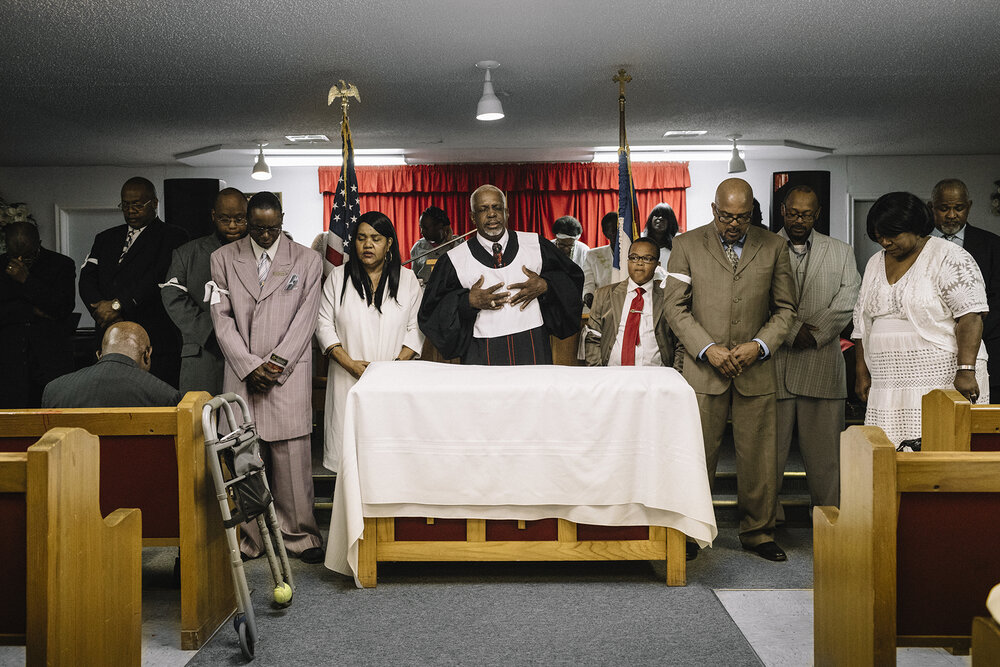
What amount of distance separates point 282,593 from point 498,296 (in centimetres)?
165

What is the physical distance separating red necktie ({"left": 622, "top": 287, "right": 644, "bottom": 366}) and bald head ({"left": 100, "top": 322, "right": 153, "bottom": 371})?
211 cm

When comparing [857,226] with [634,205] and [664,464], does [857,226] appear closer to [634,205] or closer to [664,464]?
[634,205]

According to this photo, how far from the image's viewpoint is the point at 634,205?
5.23 m

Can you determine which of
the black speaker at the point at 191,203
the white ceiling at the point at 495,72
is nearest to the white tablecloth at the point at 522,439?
the white ceiling at the point at 495,72

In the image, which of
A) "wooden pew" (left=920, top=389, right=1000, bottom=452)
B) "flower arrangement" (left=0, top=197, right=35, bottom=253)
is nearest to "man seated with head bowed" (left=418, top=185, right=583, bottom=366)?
"wooden pew" (left=920, top=389, right=1000, bottom=452)

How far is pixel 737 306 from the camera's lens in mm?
3572

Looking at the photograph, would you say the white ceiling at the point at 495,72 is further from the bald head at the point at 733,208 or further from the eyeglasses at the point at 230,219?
the bald head at the point at 733,208

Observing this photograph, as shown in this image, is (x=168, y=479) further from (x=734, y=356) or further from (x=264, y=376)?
(x=734, y=356)

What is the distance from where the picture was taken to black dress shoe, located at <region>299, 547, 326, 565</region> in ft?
11.6

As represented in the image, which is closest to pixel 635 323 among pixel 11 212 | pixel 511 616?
pixel 511 616

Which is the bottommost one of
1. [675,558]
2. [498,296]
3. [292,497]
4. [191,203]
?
[675,558]

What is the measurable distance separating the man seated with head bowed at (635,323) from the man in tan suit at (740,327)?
0.31 metres

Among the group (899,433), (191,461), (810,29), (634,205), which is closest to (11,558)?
(191,461)

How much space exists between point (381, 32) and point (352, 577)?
3.02 meters
